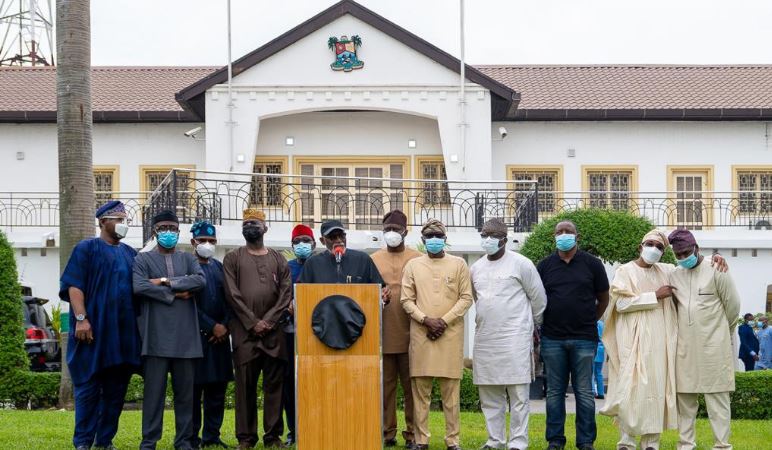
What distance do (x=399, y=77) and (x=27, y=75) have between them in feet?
37.6

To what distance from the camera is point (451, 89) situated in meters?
25.5

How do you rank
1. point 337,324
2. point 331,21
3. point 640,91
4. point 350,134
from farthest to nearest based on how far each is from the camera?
1. point 640,91
2. point 350,134
3. point 331,21
4. point 337,324

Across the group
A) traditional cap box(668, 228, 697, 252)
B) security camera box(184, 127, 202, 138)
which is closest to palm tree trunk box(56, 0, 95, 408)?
traditional cap box(668, 228, 697, 252)

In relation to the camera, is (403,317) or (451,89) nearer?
(403,317)

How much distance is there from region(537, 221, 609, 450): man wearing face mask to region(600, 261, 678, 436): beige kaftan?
10.2 inches

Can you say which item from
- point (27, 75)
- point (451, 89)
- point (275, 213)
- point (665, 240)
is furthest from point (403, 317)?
point (27, 75)

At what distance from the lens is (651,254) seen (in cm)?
1033

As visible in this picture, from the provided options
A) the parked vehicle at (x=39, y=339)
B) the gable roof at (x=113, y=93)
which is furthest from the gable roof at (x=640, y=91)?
the parked vehicle at (x=39, y=339)

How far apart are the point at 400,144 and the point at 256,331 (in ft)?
55.2

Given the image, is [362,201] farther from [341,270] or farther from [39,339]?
[341,270]

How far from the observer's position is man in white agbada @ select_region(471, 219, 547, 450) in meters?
10.5

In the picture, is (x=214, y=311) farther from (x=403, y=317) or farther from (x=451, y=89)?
(x=451, y=89)

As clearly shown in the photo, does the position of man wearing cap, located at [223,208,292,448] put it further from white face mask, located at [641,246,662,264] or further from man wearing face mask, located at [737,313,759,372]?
man wearing face mask, located at [737,313,759,372]

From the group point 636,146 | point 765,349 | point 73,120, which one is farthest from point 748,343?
point 73,120
